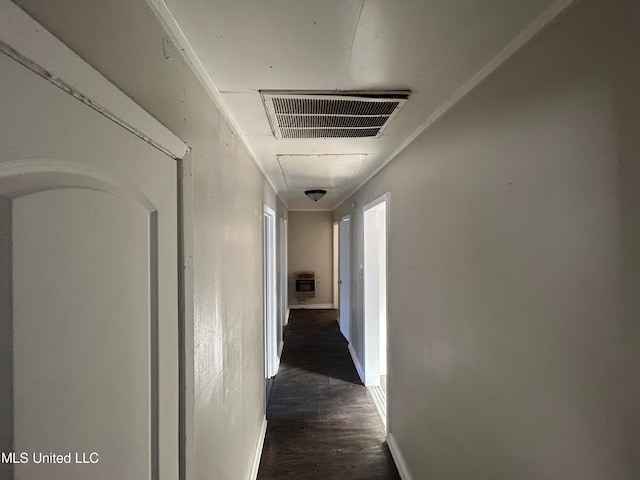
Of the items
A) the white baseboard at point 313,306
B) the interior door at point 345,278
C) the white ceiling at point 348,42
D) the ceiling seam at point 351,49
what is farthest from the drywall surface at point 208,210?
the white baseboard at point 313,306

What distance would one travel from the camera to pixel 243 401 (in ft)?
5.95

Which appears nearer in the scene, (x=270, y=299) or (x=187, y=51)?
(x=187, y=51)

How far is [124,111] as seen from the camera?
0.60 meters

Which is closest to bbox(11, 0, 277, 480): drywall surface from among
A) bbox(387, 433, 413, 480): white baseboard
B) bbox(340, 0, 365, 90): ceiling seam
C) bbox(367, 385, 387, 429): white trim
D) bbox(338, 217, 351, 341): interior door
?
bbox(340, 0, 365, 90): ceiling seam

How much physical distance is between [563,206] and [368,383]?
10.1 feet

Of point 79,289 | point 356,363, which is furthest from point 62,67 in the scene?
point 356,363

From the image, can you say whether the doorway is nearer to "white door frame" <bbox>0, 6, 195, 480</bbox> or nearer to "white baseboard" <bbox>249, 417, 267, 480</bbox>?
"white baseboard" <bbox>249, 417, 267, 480</bbox>

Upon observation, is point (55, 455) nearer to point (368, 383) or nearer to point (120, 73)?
point (120, 73)

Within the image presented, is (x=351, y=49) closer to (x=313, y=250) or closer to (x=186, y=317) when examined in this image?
(x=186, y=317)

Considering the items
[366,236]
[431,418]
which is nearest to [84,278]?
[431,418]

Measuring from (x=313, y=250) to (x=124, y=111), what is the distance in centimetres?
638

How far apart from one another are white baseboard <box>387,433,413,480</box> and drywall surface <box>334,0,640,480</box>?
0.57 m

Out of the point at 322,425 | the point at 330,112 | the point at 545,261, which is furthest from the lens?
the point at 322,425

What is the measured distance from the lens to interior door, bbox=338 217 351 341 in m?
4.68
